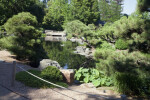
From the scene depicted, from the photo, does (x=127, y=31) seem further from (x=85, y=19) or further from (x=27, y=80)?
(x=85, y=19)

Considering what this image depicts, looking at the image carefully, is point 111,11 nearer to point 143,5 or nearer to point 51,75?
point 51,75

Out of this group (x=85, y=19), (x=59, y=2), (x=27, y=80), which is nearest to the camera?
(x=27, y=80)

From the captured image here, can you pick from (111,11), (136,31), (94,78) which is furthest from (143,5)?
(111,11)

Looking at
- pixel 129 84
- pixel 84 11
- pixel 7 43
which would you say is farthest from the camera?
pixel 84 11

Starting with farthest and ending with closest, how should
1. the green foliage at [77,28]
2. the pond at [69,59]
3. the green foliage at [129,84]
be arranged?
the green foliage at [77,28], the pond at [69,59], the green foliage at [129,84]

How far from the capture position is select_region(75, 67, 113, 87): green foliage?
18.2 ft

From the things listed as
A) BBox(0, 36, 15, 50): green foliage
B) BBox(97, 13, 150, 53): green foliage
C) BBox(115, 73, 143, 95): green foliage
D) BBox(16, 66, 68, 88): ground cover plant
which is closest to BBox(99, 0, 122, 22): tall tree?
BBox(0, 36, 15, 50): green foliage

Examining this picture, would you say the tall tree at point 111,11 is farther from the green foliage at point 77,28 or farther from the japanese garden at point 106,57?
the japanese garden at point 106,57

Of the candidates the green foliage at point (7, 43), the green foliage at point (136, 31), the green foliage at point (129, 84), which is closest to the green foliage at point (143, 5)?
the green foliage at point (136, 31)

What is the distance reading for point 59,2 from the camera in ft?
131

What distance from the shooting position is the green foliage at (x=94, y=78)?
18.2ft

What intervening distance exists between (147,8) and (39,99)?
3352mm

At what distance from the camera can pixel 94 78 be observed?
19.7ft

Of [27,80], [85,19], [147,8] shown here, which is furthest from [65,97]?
[85,19]
